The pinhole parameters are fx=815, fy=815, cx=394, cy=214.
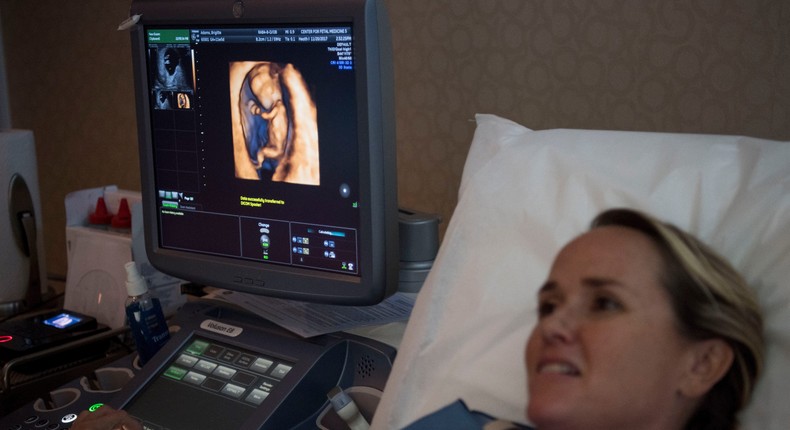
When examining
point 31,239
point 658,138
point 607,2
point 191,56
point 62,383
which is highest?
point 607,2

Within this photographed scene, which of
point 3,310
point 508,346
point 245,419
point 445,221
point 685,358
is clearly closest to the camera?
point 685,358

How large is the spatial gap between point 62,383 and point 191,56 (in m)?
0.54

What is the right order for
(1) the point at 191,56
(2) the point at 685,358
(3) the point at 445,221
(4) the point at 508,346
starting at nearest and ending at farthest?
1. (2) the point at 685,358
2. (4) the point at 508,346
3. (1) the point at 191,56
4. (3) the point at 445,221

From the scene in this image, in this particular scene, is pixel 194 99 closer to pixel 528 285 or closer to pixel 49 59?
pixel 528 285

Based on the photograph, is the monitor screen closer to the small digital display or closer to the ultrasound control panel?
the ultrasound control panel

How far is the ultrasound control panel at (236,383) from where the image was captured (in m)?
1.01

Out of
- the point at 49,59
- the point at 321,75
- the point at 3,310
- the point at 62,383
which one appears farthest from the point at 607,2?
the point at 49,59

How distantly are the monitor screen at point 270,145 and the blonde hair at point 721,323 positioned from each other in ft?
1.42

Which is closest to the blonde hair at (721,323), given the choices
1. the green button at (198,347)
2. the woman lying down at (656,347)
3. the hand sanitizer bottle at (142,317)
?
the woman lying down at (656,347)

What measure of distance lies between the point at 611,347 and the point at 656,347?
0.04 metres

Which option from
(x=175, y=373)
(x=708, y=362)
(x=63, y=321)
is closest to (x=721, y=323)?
(x=708, y=362)

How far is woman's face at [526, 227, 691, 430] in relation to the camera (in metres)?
0.70

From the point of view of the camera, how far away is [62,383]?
1.26 meters

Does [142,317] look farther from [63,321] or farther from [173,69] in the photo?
[173,69]
